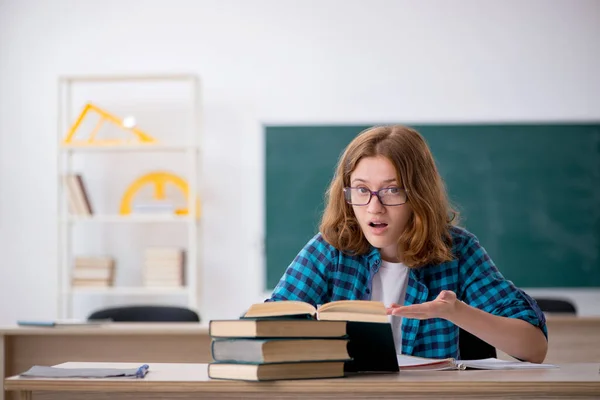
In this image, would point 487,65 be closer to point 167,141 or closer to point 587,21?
point 587,21

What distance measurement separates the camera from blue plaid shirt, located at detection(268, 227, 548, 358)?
6.20 feet

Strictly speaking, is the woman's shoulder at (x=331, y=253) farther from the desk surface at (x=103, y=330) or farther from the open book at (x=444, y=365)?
the desk surface at (x=103, y=330)

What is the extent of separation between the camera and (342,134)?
15.8ft

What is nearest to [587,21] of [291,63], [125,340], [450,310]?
[291,63]

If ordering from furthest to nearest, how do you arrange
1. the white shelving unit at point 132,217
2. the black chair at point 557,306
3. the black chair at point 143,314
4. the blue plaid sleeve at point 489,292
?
the white shelving unit at point 132,217
the black chair at point 557,306
the black chair at point 143,314
the blue plaid sleeve at point 489,292

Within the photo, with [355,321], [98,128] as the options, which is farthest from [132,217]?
[355,321]

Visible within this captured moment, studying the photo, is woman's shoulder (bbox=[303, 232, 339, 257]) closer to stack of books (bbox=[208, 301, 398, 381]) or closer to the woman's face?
the woman's face

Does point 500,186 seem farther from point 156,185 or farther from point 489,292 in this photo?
point 489,292

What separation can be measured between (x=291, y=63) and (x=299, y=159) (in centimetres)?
59

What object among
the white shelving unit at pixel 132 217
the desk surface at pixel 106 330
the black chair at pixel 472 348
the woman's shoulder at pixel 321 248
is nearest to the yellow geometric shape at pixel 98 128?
the white shelving unit at pixel 132 217

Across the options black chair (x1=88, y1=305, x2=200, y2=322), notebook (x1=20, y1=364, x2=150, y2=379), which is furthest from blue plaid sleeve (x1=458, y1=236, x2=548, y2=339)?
black chair (x1=88, y1=305, x2=200, y2=322)

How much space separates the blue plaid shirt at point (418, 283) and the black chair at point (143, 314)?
167 centimetres

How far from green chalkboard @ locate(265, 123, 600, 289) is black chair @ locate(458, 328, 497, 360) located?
2712mm

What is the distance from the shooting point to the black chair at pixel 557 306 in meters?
3.72
